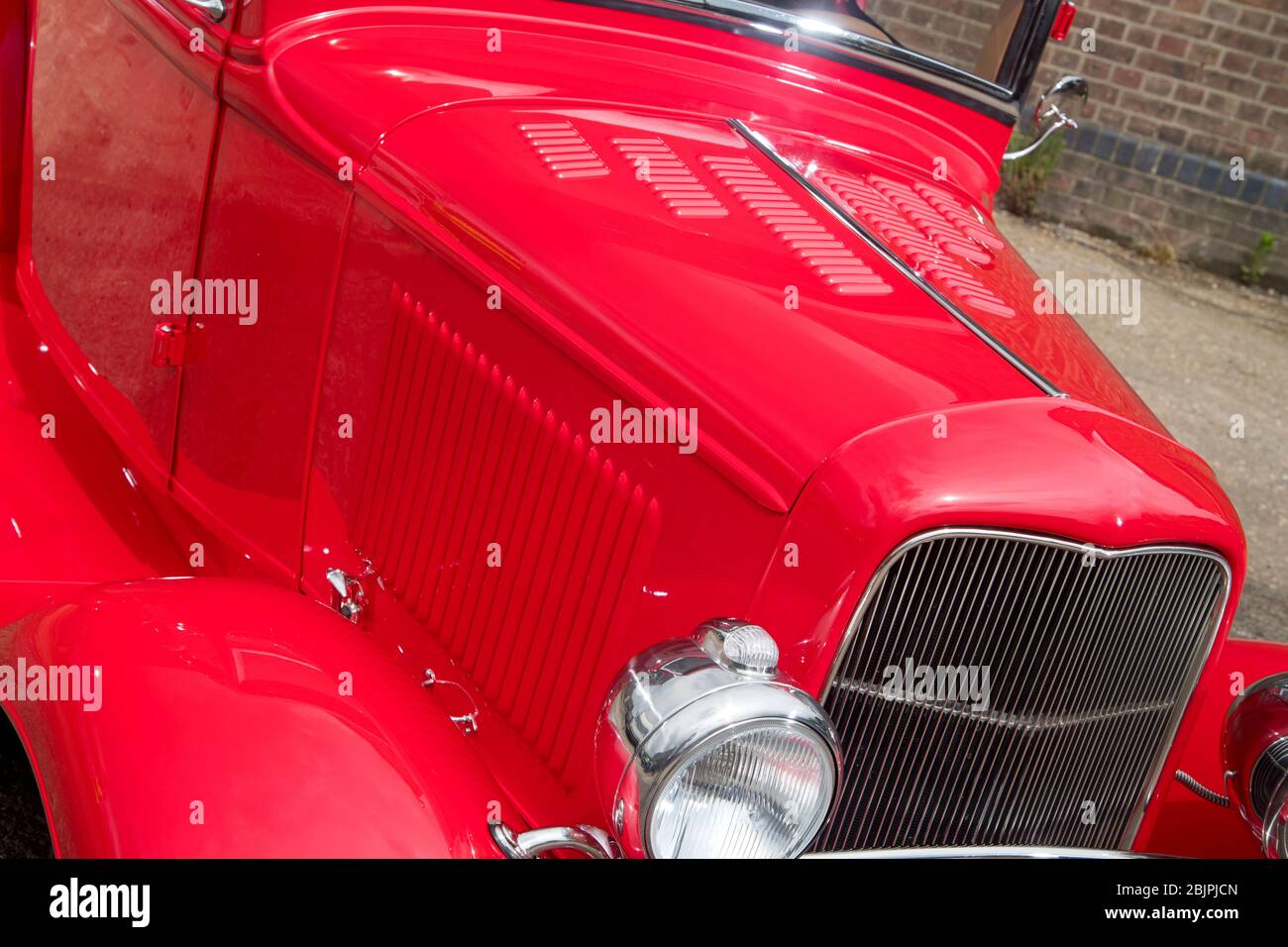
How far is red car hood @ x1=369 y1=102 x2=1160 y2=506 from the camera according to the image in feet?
5.21

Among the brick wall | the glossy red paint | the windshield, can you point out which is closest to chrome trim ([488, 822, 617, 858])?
the glossy red paint

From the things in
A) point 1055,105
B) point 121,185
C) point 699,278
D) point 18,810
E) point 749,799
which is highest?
point 1055,105

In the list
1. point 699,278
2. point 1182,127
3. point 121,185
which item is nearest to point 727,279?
point 699,278

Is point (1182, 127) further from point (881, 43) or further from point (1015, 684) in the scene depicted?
point (1015, 684)

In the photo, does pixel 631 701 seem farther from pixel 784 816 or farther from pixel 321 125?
pixel 321 125

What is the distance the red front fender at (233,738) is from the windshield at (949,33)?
1.48 meters

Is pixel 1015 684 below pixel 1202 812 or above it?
above

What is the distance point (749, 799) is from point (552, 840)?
239 mm

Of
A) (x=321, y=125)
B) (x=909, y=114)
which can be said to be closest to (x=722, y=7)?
(x=909, y=114)

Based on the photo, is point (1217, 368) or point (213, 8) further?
point (1217, 368)

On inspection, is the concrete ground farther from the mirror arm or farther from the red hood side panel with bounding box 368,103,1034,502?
the red hood side panel with bounding box 368,103,1034,502

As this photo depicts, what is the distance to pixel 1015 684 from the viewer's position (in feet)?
5.55

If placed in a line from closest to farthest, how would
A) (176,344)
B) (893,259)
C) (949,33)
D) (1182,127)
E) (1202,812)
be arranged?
(893,259) < (1202,812) < (176,344) < (949,33) < (1182,127)
